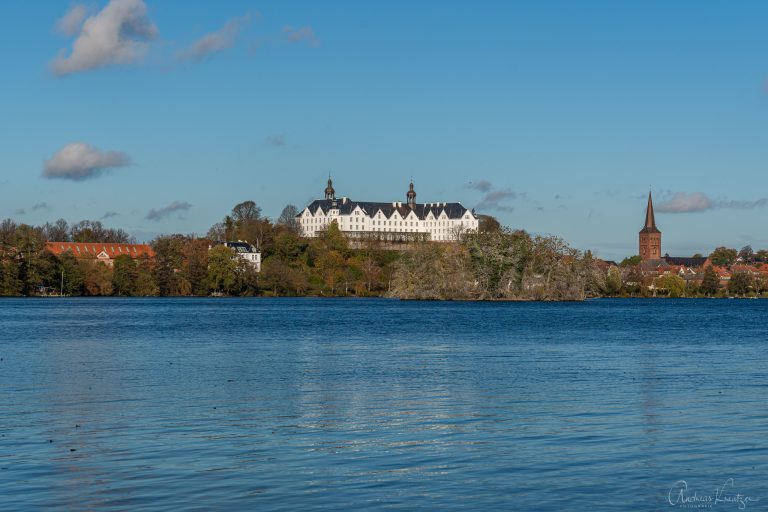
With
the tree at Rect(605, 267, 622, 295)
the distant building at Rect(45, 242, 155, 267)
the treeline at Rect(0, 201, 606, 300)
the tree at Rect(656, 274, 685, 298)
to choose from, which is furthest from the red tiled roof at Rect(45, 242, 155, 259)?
the tree at Rect(656, 274, 685, 298)

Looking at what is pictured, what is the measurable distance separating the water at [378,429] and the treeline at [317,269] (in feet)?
283

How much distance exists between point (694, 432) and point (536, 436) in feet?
11.8

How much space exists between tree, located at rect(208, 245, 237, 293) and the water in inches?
4382

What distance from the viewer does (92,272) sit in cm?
15175

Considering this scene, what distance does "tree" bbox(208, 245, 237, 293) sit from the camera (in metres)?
156

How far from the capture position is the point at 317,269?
183000 mm

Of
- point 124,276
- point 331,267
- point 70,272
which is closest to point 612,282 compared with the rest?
point 331,267

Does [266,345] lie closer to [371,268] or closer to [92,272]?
[92,272]

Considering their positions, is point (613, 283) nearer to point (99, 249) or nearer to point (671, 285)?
point (671, 285)

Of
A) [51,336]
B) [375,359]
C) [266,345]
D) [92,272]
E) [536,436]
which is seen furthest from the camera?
[92,272]

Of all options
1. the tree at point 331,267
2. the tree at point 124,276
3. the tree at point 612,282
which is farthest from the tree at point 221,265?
the tree at point 612,282

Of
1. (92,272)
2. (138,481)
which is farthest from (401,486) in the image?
(92,272)

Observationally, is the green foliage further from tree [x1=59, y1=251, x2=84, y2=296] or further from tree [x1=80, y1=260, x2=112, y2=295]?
tree [x1=59, y1=251, x2=84, y2=296]

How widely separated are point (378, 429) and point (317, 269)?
532ft
